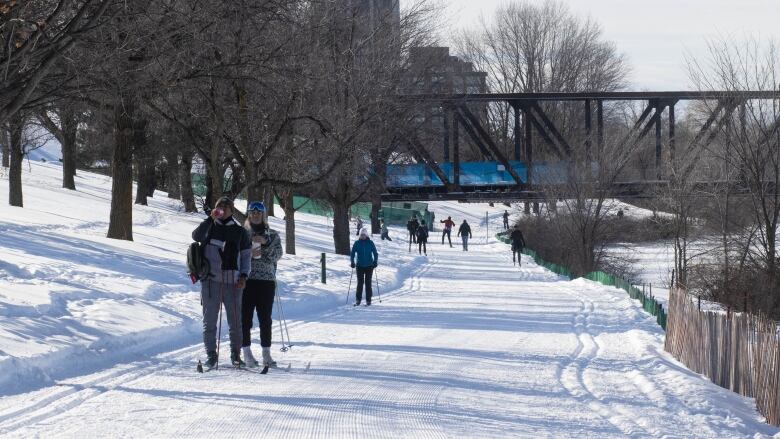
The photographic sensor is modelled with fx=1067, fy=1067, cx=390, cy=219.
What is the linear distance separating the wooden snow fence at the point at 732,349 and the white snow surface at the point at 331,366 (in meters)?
0.27

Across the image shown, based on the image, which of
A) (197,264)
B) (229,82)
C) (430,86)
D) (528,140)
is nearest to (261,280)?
(197,264)

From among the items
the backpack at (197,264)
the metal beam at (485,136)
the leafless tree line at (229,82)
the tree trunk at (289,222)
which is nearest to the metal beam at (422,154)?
the leafless tree line at (229,82)

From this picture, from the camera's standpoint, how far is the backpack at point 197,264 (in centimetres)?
1105

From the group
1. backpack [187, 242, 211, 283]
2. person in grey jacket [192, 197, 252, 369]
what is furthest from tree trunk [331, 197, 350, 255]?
backpack [187, 242, 211, 283]

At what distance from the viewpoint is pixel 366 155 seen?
35.7 meters

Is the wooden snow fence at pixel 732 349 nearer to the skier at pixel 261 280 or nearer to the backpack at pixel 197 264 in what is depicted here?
the skier at pixel 261 280

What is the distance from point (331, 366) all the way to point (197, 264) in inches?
75.0

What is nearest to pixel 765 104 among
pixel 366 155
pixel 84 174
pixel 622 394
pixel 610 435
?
pixel 366 155

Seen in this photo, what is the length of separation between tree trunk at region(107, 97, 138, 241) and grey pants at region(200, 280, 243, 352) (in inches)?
556

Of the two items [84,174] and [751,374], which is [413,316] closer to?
[751,374]

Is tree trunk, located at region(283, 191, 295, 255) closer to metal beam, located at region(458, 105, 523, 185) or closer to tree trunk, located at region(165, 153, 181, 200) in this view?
metal beam, located at region(458, 105, 523, 185)

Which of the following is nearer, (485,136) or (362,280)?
(362,280)

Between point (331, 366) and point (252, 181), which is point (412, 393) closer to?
point (331, 366)

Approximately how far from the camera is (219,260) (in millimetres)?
11148
